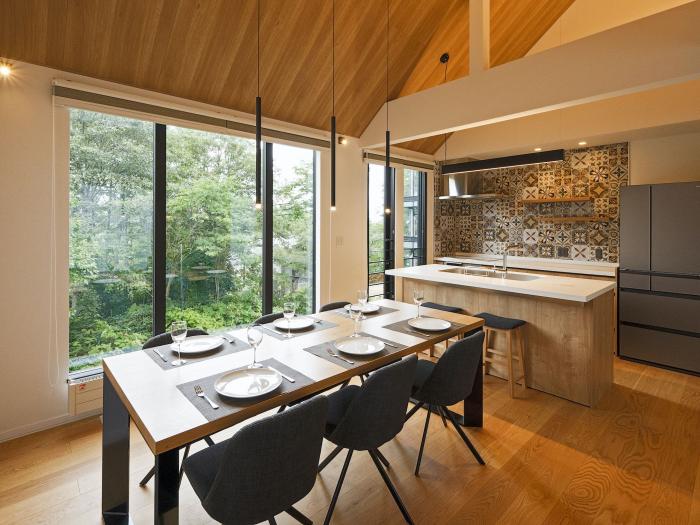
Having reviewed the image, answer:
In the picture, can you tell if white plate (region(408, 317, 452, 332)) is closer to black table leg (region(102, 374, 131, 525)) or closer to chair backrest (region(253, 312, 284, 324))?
chair backrest (region(253, 312, 284, 324))

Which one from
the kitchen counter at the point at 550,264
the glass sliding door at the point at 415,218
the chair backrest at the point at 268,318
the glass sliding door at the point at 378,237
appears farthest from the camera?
the glass sliding door at the point at 415,218

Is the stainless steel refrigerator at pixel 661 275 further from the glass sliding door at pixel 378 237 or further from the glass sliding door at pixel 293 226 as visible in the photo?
the glass sliding door at pixel 293 226

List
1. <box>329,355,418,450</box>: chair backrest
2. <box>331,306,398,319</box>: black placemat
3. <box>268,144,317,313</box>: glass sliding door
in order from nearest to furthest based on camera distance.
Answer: <box>329,355,418,450</box>: chair backrest
<box>331,306,398,319</box>: black placemat
<box>268,144,317,313</box>: glass sliding door

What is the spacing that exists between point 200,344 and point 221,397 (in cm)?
66

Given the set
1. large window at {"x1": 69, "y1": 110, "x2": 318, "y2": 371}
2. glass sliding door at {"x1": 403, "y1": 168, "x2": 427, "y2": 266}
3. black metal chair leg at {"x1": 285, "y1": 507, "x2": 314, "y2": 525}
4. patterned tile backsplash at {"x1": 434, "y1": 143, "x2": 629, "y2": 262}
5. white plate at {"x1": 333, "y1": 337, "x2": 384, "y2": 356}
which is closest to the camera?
black metal chair leg at {"x1": 285, "y1": 507, "x2": 314, "y2": 525}

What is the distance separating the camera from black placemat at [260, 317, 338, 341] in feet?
7.35

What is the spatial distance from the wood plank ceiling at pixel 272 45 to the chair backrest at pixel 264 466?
2.75 meters

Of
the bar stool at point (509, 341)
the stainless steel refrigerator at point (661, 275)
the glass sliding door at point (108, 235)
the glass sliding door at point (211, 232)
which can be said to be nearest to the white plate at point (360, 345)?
the bar stool at point (509, 341)

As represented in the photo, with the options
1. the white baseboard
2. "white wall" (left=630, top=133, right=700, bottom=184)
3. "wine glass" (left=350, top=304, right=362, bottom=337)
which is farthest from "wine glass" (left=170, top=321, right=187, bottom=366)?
"white wall" (left=630, top=133, right=700, bottom=184)

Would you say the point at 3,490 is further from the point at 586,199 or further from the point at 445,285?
the point at 586,199

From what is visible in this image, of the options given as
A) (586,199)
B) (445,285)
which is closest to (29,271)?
(445,285)

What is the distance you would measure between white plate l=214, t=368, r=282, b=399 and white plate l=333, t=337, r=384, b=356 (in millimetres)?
434

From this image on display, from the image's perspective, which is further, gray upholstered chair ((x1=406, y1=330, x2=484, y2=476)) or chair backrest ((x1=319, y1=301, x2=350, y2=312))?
chair backrest ((x1=319, y1=301, x2=350, y2=312))

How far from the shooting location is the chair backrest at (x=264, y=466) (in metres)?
1.19
